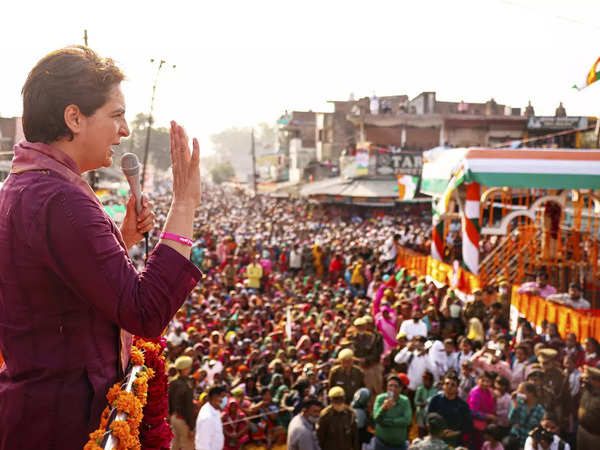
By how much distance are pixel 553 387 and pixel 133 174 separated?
6659 millimetres

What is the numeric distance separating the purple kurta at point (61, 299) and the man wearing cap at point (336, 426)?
5418 millimetres

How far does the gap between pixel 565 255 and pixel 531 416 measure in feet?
31.0

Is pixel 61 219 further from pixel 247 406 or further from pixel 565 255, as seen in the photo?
pixel 565 255

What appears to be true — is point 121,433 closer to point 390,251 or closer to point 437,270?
point 437,270

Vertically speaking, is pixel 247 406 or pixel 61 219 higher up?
pixel 61 219

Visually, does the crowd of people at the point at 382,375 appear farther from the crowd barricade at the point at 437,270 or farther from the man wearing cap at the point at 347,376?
the crowd barricade at the point at 437,270

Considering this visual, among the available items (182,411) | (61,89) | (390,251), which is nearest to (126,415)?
(61,89)

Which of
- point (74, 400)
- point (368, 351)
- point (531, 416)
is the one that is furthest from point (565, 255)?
point (74, 400)

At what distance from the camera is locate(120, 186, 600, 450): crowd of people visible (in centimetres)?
652

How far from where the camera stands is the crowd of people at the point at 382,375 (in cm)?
652

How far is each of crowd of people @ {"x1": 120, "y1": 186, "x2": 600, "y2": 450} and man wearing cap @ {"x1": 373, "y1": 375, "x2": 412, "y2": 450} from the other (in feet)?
0.04

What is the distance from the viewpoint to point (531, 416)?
6367mm

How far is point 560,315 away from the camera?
9.87 metres

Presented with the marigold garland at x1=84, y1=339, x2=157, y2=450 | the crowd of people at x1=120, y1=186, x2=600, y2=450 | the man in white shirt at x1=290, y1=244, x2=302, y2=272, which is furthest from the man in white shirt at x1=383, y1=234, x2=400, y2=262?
the marigold garland at x1=84, y1=339, x2=157, y2=450
